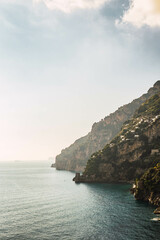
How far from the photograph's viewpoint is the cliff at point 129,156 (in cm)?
13938

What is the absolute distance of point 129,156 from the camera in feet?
493

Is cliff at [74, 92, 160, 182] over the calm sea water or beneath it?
over

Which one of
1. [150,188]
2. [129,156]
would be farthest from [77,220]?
[129,156]

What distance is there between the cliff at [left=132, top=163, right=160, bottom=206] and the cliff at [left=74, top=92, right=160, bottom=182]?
50.7 metres

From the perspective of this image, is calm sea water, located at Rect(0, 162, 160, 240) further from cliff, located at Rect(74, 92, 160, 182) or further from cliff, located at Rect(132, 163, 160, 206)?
cliff, located at Rect(74, 92, 160, 182)

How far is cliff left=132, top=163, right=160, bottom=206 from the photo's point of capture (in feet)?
243

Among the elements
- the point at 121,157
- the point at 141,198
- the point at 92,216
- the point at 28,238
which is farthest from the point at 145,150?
the point at 28,238

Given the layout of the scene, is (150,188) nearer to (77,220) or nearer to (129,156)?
(77,220)

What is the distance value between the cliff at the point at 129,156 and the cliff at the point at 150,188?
1995 inches

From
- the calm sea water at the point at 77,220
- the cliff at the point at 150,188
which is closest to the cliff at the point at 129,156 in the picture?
the cliff at the point at 150,188

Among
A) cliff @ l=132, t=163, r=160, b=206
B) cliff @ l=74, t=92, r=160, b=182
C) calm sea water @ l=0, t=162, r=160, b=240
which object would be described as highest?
cliff @ l=74, t=92, r=160, b=182

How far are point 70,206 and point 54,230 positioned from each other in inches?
1079

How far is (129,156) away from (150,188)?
72.7 metres

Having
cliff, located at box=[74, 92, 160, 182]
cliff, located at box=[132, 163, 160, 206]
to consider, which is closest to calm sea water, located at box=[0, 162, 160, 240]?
cliff, located at box=[132, 163, 160, 206]
